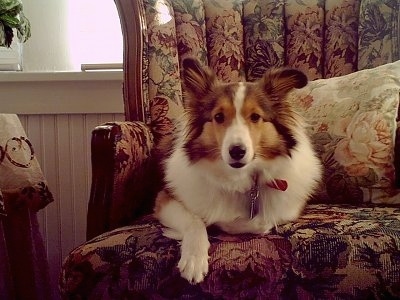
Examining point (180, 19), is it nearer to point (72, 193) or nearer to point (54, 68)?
point (54, 68)

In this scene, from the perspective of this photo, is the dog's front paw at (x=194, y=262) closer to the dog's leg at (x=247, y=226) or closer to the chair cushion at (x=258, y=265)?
the chair cushion at (x=258, y=265)

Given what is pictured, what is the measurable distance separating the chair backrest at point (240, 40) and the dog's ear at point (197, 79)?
1.12 ft

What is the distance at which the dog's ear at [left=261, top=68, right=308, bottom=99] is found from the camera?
1495 mm

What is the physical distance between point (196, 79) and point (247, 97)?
167mm

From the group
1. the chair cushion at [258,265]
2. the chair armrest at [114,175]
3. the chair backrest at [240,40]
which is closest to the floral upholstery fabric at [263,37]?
the chair backrest at [240,40]

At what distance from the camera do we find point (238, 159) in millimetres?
1347

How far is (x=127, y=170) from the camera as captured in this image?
1.49 meters

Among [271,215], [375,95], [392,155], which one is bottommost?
[271,215]

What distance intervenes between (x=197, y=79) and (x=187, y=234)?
1.55ft

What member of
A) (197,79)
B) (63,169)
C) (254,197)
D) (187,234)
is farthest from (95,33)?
(187,234)

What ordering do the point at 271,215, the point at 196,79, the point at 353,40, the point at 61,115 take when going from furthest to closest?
1. the point at 61,115
2. the point at 353,40
3. the point at 196,79
4. the point at 271,215

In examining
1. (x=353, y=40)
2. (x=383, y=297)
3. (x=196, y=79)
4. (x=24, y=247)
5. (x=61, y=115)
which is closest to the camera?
(x=383, y=297)

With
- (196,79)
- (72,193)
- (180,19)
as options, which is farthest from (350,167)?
(72,193)

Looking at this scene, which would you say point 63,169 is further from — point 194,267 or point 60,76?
point 194,267
